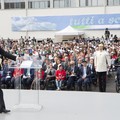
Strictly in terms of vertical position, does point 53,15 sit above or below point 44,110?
above

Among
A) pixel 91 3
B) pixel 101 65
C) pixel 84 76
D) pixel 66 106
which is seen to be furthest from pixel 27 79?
pixel 91 3

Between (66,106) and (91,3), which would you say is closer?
(66,106)

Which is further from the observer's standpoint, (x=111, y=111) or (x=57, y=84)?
(x=57, y=84)

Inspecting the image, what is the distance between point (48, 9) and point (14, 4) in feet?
19.6

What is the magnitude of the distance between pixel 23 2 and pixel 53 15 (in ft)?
21.0

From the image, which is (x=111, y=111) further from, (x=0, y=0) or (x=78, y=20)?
(x=0, y=0)

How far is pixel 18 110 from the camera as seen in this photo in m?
9.63

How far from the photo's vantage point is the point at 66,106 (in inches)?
402

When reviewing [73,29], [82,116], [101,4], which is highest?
[101,4]

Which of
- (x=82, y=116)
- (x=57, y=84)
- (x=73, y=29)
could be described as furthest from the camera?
(x=73, y=29)

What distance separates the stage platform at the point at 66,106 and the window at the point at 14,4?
36973 millimetres

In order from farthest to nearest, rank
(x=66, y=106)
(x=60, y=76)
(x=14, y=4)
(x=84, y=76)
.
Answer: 1. (x=14, y=4)
2. (x=84, y=76)
3. (x=60, y=76)
4. (x=66, y=106)

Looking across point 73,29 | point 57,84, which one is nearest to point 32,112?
point 57,84

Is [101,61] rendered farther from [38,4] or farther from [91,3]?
[38,4]
